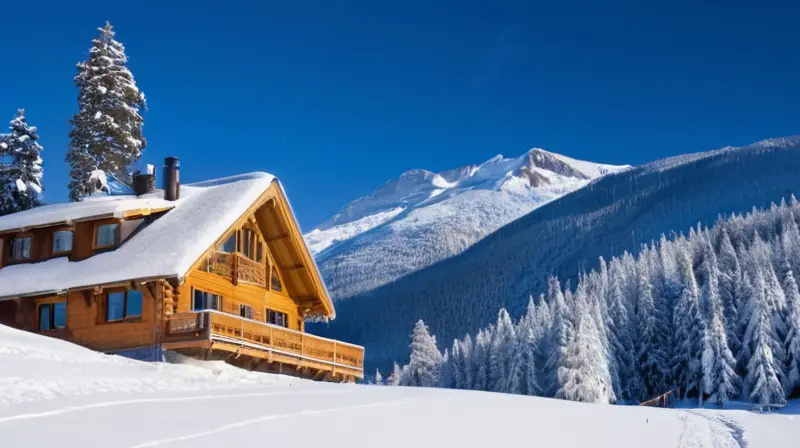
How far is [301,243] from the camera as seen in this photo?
35375 mm

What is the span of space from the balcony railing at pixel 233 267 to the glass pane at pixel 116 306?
2988 mm

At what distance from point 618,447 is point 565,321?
55871mm

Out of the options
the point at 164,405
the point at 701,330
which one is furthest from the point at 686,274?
the point at 164,405

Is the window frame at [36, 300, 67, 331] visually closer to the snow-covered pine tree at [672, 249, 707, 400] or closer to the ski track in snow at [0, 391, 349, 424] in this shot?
the ski track in snow at [0, 391, 349, 424]

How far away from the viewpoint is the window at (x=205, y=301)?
101 feet

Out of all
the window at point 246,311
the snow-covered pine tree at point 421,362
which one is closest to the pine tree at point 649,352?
the snow-covered pine tree at point 421,362

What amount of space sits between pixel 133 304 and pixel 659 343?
207 feet

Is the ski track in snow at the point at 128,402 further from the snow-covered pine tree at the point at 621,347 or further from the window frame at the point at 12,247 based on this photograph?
the snow-covered pine tree at the point at 621,347

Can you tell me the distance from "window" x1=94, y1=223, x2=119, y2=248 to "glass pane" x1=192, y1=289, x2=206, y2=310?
3.54 metres

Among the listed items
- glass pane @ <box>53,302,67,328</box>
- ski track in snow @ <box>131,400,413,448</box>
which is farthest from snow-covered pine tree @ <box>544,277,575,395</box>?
ski track in snow @ <box>131,400,413,448</box>

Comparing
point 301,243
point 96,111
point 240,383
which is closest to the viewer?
point 240,383

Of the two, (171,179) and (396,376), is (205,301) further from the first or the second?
(396,376)

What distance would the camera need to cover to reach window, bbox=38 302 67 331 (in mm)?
30641

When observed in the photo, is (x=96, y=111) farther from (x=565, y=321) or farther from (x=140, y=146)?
(x=565, y=321)
